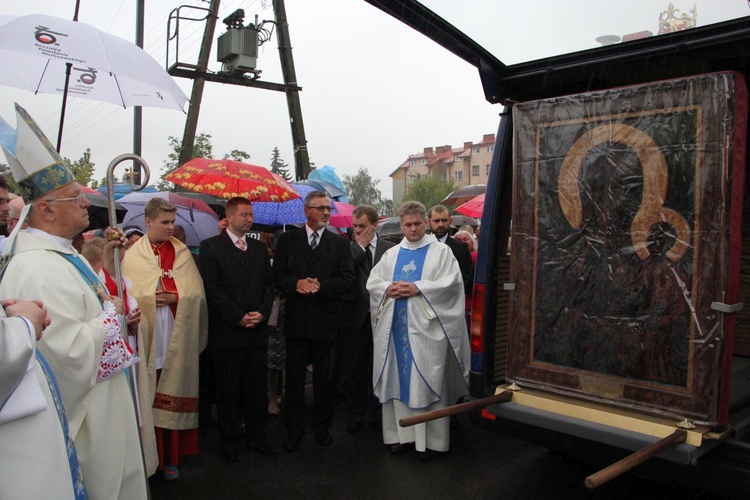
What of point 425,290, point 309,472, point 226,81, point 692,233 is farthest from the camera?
point 226,81

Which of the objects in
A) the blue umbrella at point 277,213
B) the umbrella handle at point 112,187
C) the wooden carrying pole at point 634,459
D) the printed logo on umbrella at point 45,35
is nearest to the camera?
the wooden carrying pole at point 634,459

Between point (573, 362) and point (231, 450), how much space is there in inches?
101

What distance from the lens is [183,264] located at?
459 cm

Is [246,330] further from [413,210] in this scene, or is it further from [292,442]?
[413,210]

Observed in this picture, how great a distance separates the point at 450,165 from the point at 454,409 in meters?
90.7

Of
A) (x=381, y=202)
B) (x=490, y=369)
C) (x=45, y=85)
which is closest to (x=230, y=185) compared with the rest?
(x=45, y=85)

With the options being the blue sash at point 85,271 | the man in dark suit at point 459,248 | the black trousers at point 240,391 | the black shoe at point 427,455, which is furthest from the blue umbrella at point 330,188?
the blue sash at point 85,271

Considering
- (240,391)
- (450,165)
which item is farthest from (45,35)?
(450,165)

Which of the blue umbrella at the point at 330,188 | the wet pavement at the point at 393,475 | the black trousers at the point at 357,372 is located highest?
the blue umbrella at the point at 330,188

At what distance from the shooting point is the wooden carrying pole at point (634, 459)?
2473 millimetres

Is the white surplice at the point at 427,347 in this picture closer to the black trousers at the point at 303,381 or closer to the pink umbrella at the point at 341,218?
the black trousers at the point at 303,381

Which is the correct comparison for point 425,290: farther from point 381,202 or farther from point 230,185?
point 381,202

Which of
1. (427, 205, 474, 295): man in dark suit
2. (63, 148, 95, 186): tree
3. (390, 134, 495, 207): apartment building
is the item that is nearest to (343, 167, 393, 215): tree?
Answer: (390, 134, 495, 207): apartment building

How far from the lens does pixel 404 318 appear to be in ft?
16.0
